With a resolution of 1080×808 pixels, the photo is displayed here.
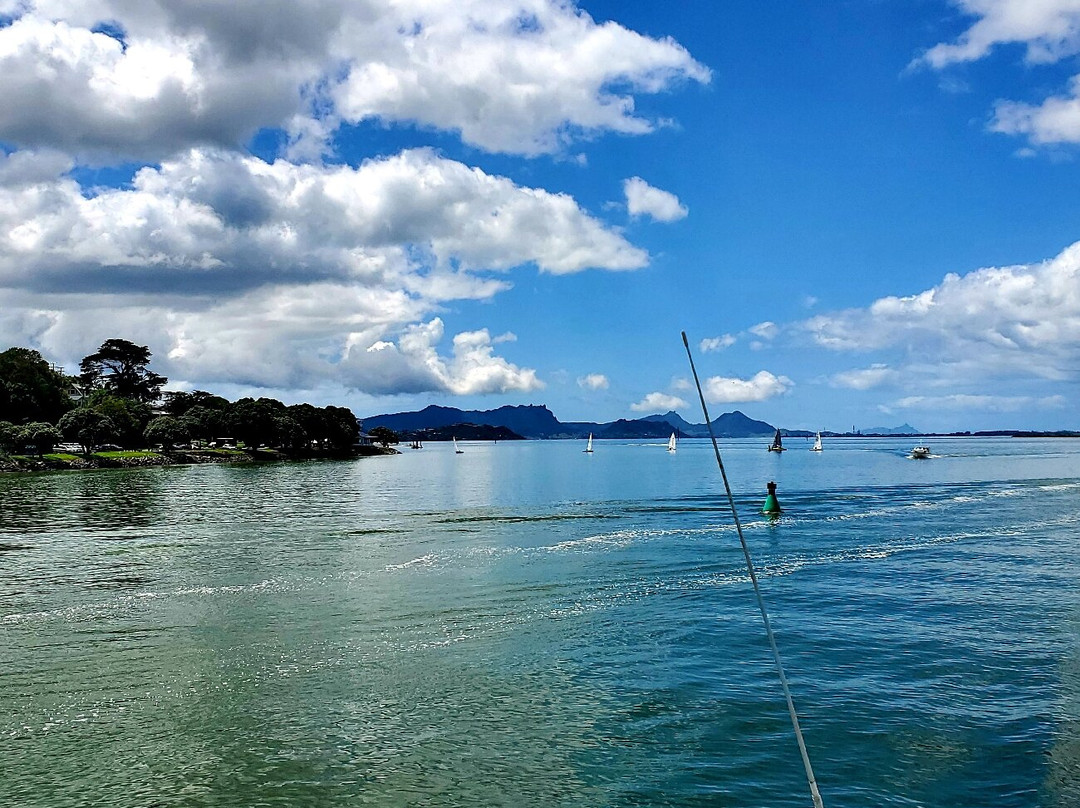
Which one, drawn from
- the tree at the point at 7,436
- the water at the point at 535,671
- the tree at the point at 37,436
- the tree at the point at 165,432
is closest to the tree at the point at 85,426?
the tree at the point at 37,436

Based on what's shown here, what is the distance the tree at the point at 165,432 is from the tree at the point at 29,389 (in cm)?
1604

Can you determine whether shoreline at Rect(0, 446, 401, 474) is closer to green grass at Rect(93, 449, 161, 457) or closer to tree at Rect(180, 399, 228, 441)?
green grass at Rect(93, 449, 161, 457)

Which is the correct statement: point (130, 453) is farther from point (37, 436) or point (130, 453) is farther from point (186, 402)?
point (186, 402)

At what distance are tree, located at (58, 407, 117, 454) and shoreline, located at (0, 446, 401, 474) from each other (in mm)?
2714

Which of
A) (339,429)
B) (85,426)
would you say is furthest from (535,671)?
(339,429)

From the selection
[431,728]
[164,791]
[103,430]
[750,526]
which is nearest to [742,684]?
[431,728]

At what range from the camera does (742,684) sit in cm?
1495

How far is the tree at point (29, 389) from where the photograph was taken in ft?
409

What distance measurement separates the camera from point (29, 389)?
129250 mm

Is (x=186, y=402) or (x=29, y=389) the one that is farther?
(x=186, y=402)

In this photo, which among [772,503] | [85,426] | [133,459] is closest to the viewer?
[772,503]

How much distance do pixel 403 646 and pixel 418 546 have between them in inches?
680

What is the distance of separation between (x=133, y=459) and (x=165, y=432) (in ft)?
43.9

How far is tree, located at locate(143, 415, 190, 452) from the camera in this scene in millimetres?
134875
